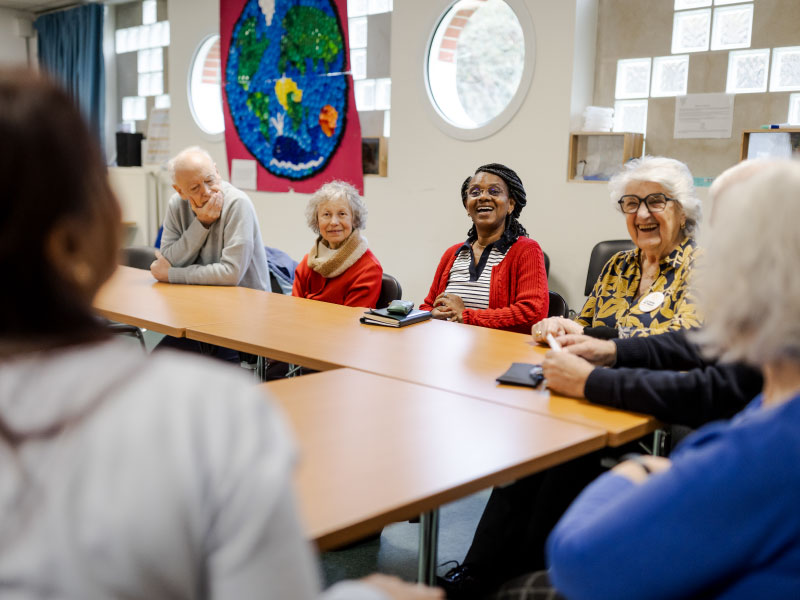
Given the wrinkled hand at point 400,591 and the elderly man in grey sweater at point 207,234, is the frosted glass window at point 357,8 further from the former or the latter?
the wrinkled hand at point 400,591

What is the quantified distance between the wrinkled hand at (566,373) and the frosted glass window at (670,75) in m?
2.86

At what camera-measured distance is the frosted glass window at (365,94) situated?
5668 millimetres

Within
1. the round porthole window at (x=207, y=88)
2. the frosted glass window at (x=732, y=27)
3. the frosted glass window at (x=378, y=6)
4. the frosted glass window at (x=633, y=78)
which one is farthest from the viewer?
the round porthole window at (x=207, y=88)

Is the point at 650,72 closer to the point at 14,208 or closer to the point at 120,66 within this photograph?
the point at 14,208

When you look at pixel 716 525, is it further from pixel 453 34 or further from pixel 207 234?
pixel 453 34

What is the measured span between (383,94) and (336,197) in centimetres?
233

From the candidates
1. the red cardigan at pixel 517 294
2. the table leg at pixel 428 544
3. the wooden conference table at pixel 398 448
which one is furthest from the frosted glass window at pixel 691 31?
the table leg at pixel 428 544

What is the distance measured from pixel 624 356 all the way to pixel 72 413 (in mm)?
1692

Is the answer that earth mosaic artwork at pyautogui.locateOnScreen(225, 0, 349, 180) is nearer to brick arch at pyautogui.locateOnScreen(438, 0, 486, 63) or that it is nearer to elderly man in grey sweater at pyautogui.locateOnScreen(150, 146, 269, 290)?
brick arch at pyautogui.locateOnScreen(438, 0, 486, 63)

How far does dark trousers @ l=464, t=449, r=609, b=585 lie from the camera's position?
1.95 meters

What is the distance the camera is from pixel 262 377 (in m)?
3.12

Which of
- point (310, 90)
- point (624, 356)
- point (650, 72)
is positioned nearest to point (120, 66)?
point (310, 90)

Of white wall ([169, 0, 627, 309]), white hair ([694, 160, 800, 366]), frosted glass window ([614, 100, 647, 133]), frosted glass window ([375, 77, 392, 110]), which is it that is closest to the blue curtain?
white wall ([169, 0, 627, 309])

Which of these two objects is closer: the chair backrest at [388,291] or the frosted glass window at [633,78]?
the chair backrest at [388,291]
